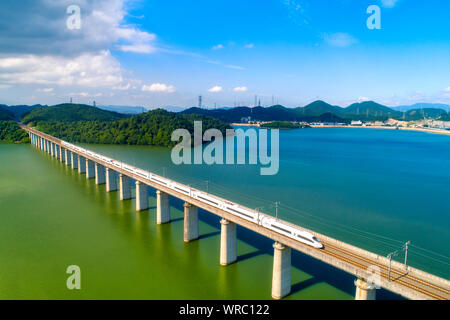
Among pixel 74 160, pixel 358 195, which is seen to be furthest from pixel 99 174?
pixel 358 195

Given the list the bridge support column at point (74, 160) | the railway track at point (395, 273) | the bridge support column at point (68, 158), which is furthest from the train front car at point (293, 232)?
the bridge support column at point (68, 158)

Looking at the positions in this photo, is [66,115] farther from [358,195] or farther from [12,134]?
[358,195]

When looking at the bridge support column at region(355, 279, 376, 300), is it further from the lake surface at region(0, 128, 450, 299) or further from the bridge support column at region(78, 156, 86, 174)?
the bridge support column at region(78, 156, 86, 174)

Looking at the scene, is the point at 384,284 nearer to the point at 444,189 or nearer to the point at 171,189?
the point at 171,189

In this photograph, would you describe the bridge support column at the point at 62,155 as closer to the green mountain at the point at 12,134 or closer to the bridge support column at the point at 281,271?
the green mountain at the point at 12,134
